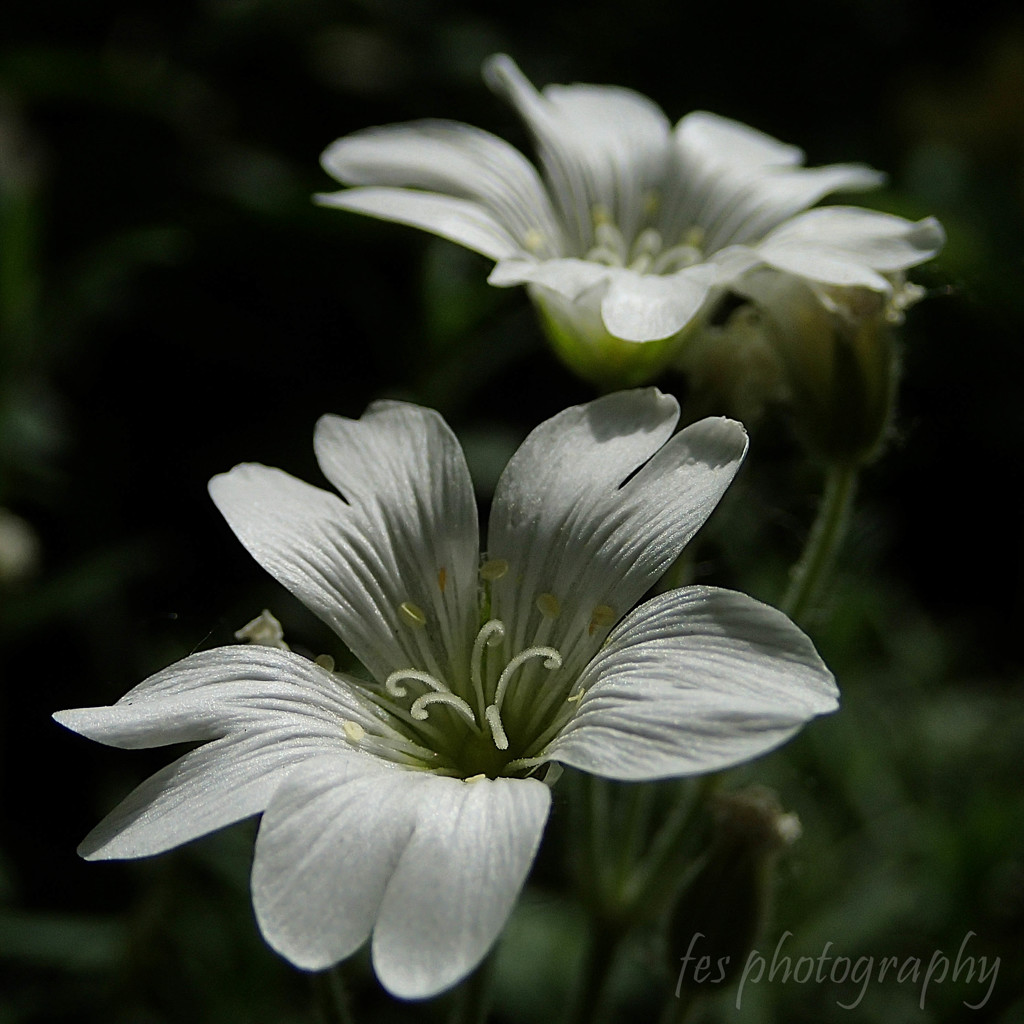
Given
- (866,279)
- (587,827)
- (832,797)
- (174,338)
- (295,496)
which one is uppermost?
(866,279)

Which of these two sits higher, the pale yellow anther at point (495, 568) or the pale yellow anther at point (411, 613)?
the pale yellow anther at point (495, 568)

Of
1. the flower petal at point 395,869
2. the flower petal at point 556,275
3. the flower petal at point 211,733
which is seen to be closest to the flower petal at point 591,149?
the flower petal at point 556,275

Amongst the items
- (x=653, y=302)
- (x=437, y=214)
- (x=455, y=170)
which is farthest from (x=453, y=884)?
(x=455, y=170)

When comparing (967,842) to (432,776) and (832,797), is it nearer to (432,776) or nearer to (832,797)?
(832,797)

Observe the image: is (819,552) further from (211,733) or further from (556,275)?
(211,733)

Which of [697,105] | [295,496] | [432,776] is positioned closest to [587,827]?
[432,776]

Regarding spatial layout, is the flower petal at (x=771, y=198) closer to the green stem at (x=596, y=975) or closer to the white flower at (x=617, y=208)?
the white flower at (x=617, y=208)

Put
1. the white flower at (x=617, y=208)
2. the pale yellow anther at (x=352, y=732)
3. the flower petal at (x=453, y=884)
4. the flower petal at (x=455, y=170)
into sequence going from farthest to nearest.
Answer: the flower petal at (x=455, y=170)
the white flower at (x=617, y=208)
the pale yellow anther at (x=352, y=732)
the flower petal at (x=453, y=884)
